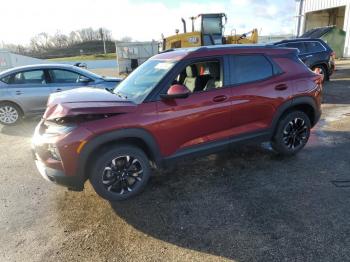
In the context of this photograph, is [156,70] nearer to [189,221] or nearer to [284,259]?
[189,221]

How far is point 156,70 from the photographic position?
4.07 metres

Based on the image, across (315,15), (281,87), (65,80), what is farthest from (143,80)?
(315,15)

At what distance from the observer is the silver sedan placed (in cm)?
737

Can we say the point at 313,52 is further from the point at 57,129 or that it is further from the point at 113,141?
the point at 57,129

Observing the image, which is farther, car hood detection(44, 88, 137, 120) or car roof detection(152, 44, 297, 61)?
car roof detection(152, 44, 297, 61)

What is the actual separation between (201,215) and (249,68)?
2250mm

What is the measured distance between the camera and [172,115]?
11.9ft

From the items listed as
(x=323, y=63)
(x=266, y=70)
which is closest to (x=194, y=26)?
(x=323, y=63)

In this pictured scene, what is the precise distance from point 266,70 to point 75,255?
139 inches

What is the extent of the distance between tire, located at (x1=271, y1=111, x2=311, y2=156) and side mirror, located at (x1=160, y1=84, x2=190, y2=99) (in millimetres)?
1938

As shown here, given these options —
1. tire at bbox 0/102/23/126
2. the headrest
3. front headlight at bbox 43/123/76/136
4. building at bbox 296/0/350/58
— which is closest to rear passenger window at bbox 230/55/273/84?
the headrest

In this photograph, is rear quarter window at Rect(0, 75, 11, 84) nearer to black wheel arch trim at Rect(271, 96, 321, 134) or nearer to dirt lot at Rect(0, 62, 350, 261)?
dirt lot at Rect(0, 62, 350, 261)

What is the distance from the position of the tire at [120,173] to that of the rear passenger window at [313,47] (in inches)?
385

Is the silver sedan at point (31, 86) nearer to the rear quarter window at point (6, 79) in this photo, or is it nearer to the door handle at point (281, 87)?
the rear quarter window at point (6, 79)
